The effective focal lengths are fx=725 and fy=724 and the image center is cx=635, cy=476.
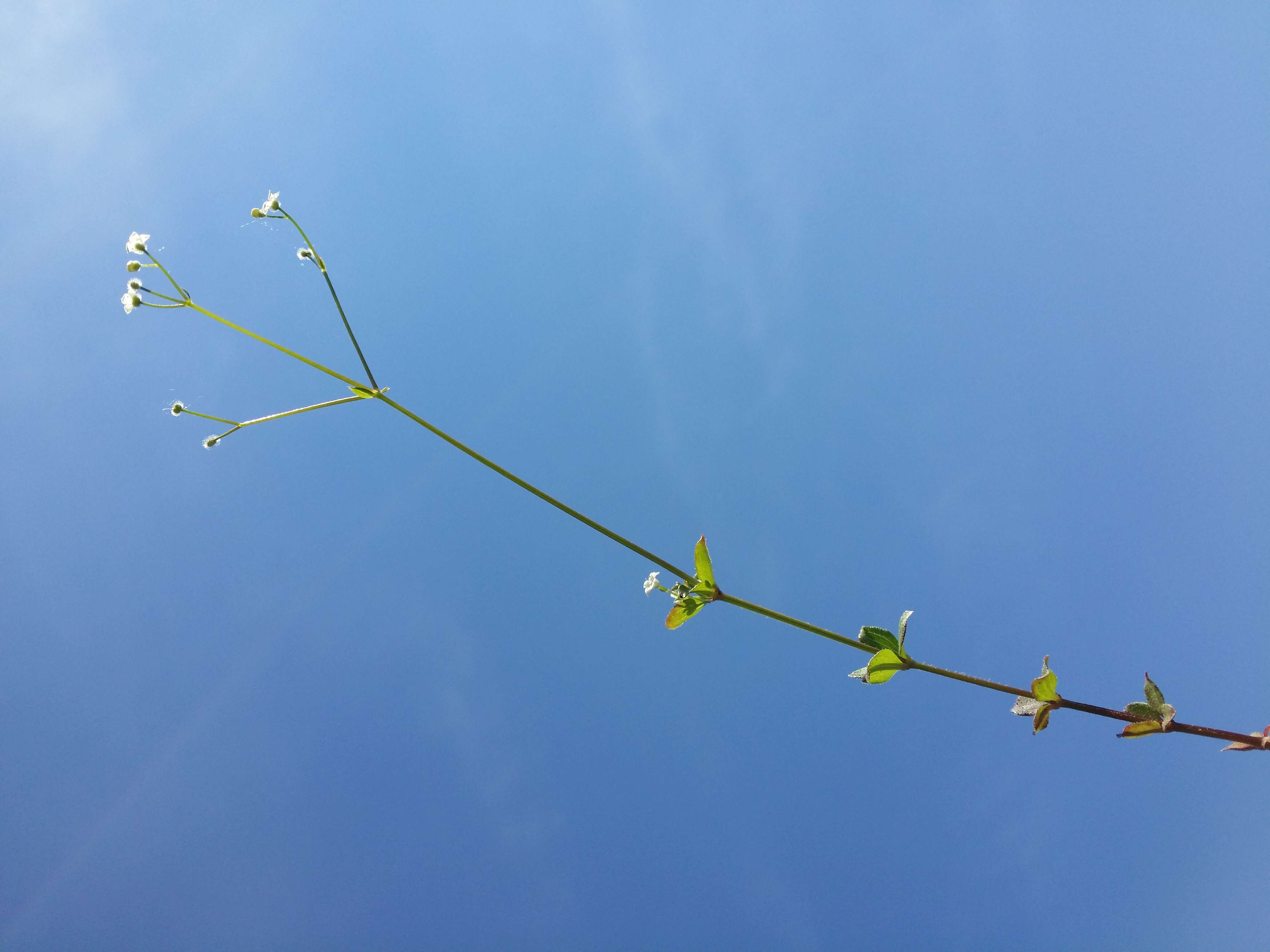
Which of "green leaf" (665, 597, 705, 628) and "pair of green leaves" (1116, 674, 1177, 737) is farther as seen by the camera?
"green leaf" (665, 597, 705, 628)

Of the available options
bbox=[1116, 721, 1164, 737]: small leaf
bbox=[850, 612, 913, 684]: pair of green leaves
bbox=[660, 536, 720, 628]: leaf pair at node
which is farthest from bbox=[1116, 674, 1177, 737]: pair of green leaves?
bbox=[660, 536, 720, 628]: leaf pair at node

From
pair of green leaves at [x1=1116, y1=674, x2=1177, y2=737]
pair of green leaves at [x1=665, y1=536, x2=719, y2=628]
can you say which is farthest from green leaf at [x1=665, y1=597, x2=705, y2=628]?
pair of green leaves at [x1=1116, y1=674, x2=1177, y2=737]

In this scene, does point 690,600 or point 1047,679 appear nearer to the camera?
point 1047,679

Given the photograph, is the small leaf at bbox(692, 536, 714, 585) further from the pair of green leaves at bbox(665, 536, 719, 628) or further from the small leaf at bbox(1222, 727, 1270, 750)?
the small leaf at bbox(1222, 727, 1270, 750)

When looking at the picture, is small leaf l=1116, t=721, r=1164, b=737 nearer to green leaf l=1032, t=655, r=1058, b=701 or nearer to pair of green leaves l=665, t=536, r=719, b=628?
green leaf l=1032, t=655, r=1058, b=701

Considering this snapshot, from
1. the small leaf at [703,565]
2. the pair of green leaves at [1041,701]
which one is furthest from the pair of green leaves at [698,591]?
the pair of green leaves at [1041,701]

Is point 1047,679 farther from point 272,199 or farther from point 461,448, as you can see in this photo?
point 272,199

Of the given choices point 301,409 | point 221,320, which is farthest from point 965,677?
point 221,320
